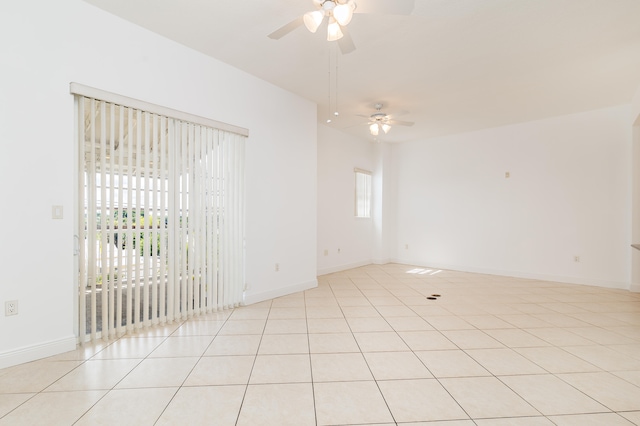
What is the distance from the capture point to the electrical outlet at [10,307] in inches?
93.0

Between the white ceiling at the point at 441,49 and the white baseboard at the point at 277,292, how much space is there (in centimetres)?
299

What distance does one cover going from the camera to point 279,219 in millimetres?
4555

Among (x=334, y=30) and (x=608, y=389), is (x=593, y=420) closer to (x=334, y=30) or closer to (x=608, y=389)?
(x=608, y=389)

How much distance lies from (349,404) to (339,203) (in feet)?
16.2

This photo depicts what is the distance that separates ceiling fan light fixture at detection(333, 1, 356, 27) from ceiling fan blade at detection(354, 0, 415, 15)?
87 millimetres

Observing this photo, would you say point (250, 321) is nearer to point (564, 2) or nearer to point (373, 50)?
point (373, 50)

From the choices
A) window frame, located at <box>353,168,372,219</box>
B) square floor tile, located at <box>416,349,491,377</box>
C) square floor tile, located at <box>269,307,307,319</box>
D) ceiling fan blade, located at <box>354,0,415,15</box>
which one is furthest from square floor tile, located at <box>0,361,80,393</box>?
window frame, located at <box>353,168,372,219</box>

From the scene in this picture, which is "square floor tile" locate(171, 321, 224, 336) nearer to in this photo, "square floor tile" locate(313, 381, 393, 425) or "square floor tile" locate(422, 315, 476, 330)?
"square floor tile" locate(313, 381, 393, 425)

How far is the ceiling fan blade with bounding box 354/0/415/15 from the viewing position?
2170 millimetres

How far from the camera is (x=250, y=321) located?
3.48 m

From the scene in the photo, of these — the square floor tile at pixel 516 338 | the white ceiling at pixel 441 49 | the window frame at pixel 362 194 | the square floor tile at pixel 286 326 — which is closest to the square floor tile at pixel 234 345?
the square floor tile at pixel 286 326

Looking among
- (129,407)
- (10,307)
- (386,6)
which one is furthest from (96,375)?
(386,6)

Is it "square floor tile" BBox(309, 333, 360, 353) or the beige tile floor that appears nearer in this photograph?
the beige tile floor

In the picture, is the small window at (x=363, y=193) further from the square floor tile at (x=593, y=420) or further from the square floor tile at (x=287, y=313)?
the square floor tile at (x=593, y=420)
